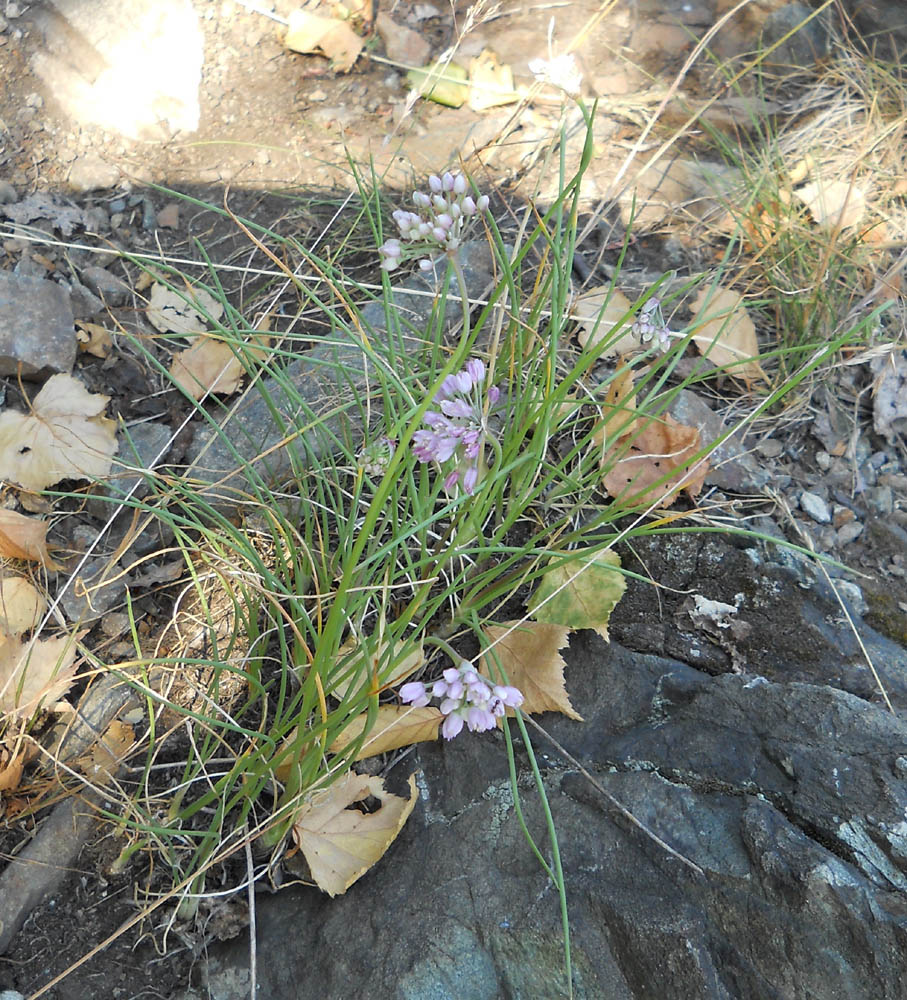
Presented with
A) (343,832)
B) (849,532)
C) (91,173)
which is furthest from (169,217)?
(849,532)

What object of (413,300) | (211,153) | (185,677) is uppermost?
(211,153)

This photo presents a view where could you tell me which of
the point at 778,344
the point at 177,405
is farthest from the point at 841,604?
the point at 177,405

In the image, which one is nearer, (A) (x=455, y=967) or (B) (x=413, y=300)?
(A) (x=455, y=967)

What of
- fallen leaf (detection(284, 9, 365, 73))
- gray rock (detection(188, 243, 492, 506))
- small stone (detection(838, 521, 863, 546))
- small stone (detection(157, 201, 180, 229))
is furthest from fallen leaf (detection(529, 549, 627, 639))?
fallen leaf (detection(284, 9, 365, 73))

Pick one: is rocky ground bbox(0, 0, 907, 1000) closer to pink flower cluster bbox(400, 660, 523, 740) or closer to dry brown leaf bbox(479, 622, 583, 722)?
dry brown leaf bbox(479, 622, 583, 722)

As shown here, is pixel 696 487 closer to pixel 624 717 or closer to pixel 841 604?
pixel 841 604

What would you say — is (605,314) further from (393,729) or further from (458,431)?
(393,729)
